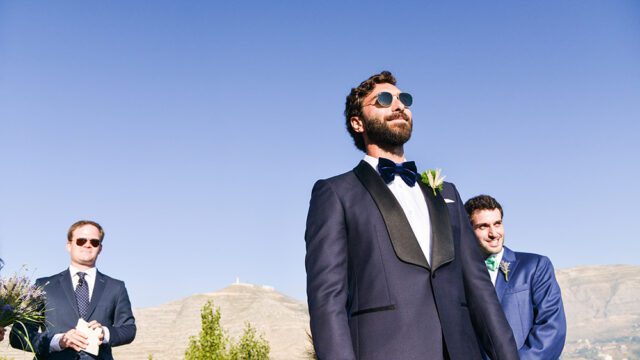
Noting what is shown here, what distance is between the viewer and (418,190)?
13.2 ft

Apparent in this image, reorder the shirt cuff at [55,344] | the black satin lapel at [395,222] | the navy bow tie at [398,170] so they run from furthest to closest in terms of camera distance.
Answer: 1. the shirt cuff at [55,344]
2. the navy bow tie at [398,170]
3. the black satin lapel at [395,222]

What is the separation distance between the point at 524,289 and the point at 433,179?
2752 mm

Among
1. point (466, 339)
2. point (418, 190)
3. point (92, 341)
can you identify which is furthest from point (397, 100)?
point (92, 341)

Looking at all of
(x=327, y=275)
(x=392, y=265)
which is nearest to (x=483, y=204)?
(x=392, y=265)

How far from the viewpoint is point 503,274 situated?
6340 millimetres

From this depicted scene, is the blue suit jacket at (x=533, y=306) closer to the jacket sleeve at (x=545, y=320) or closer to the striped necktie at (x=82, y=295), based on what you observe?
the jacket sleeve at (x=545, y=320)

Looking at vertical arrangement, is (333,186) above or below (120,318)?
above

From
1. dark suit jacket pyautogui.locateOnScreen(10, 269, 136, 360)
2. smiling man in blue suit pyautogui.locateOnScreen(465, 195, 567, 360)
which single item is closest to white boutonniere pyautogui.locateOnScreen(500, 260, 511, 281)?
smiling man in blue suit pyautogui.locateOnScreen(465, 195, 567, 360)

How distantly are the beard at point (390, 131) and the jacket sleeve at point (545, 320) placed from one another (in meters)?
2.99

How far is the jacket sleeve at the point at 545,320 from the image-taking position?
578 cm

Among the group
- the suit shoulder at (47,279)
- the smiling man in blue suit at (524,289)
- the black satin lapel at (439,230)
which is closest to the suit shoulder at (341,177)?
the black satin lapel at (439,230)

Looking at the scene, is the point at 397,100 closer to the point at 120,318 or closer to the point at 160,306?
the point at 120,318

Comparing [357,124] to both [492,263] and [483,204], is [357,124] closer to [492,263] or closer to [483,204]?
[483,204]

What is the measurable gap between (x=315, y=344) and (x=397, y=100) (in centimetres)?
169
